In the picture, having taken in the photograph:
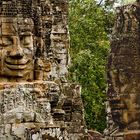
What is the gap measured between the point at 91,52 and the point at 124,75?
54.3ft

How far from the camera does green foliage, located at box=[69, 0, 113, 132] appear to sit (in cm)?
3384

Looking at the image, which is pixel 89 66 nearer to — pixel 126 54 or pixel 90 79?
pixel 90 79

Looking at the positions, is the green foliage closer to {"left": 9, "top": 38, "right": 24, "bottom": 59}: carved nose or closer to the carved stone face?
the carved stone face

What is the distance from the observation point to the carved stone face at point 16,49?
13258mm

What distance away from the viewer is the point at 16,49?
525 inches

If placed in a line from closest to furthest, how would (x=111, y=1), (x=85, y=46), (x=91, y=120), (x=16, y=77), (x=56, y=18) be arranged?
(x=16, y=77), (x=56, y=18), (x=91, y=120), (x=85, y=46), (x=111, y=1)

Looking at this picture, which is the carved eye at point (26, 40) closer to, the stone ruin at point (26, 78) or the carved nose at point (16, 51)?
the stone ruin at point (26, 78)

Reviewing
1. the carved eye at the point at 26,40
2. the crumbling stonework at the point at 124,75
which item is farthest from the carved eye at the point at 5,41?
the crumbling stonework at the point at 124,75

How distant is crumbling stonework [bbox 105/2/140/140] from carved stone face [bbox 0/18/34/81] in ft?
23.3

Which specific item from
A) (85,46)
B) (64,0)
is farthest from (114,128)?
(85,46)

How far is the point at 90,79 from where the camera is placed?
34469mm

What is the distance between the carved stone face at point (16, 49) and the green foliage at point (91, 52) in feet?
65.8

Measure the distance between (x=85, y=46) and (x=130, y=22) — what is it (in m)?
16.8

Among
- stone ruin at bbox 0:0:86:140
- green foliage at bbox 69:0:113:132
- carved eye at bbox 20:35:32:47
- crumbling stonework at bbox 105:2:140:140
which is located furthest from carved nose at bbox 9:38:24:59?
green foliage at bbox 69:0:113:132
